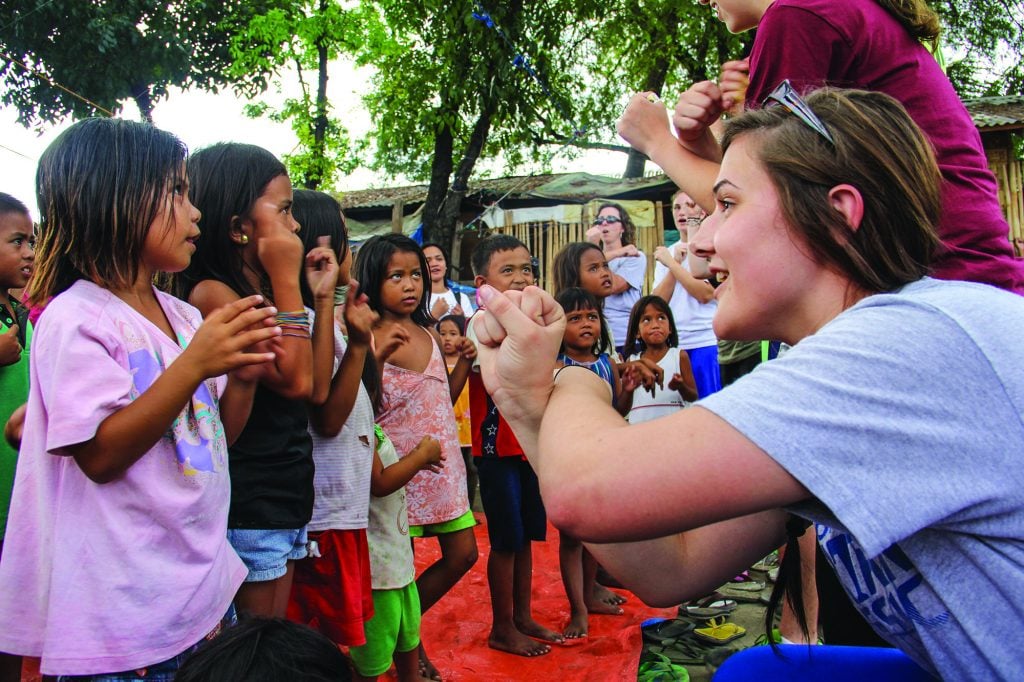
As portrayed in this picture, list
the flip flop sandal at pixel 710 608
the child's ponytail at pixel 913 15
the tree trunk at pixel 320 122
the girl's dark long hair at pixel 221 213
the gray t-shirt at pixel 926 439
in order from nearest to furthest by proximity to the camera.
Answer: the gray t-shirt at pixel 926 439, the child's ponytail at pixel 913 15, the girl's dark long hair at pixel 221 213, the flip flop sandal at pixel 710 608, the tree trunk at pixel 320 122

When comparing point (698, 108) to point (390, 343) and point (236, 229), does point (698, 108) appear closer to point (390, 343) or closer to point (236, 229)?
point (236, 229)

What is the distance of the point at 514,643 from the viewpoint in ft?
11.6

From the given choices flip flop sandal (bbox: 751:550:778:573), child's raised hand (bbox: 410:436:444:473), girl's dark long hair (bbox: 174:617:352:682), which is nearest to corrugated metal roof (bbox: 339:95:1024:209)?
flip flop sandal (bbox: 751:550:778:573)

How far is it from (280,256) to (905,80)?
1.61 meters

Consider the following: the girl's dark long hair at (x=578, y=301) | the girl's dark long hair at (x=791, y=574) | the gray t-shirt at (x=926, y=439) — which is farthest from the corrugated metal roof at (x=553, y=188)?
the gray t-shirt at (x=926, y=439)

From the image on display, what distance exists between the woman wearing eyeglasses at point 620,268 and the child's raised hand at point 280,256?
320 cm

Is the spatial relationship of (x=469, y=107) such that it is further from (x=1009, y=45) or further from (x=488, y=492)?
(x=1009, y=45)

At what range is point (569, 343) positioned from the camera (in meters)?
4.12

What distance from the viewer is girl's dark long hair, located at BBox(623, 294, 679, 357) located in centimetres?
491

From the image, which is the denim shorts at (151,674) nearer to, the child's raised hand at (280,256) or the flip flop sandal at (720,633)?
the child's raised hand at (280,256)

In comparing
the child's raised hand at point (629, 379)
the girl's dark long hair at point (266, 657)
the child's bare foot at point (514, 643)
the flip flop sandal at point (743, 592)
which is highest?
the child's raised hand at point (629, 379)

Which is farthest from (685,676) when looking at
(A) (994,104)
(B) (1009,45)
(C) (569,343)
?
(B) (1009,45)

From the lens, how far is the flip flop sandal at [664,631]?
11.8ft

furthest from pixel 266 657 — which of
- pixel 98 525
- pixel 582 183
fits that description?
pixel 582 183
